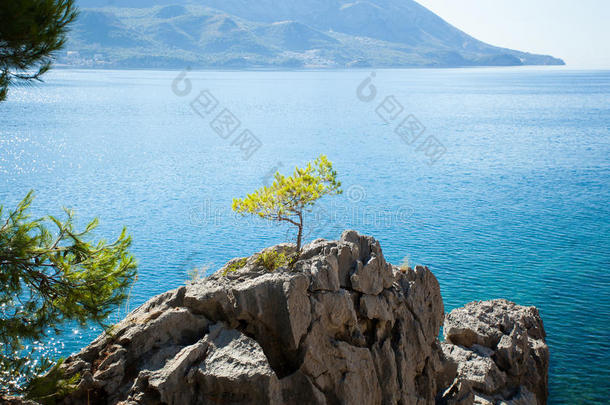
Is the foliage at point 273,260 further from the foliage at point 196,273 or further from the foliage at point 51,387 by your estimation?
the foliage at point 51,387

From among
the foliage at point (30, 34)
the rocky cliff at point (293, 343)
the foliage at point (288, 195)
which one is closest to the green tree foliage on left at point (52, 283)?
the rocky cliff at point (293, 343)

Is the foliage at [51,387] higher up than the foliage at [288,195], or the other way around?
the foliage at [288,195]

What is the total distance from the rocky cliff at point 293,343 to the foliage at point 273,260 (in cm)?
22

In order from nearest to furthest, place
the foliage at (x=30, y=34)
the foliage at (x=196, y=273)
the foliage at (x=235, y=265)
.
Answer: the foliage at (x=30, y=34) → the foliage at (x=235, y=265) → the foliage at (x=196, y=273)

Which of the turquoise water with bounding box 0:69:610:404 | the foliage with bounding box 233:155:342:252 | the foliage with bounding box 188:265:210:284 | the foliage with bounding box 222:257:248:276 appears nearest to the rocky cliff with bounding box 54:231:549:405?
the foliage with bounding box 222:257:248:276

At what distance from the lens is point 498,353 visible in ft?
59.8

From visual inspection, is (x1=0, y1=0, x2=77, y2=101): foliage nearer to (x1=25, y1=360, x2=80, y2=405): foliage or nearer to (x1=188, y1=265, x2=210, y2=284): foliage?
(x1=25, y1=360, x2=80, y2=405): foliage

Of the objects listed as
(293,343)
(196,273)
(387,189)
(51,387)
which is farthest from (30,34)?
(387,189)

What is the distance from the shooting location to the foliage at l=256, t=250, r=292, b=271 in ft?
46.2

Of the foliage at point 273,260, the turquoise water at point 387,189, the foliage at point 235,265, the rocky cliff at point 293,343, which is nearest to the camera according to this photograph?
the rocky cliff at point 293,343

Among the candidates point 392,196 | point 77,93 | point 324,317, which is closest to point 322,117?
point 392,196

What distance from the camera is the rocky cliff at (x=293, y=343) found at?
10.5 metres

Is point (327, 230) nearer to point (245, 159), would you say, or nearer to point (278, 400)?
point (278, 400)

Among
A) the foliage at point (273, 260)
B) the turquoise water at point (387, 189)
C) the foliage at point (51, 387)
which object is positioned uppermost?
the foliage at point (273, 260)
